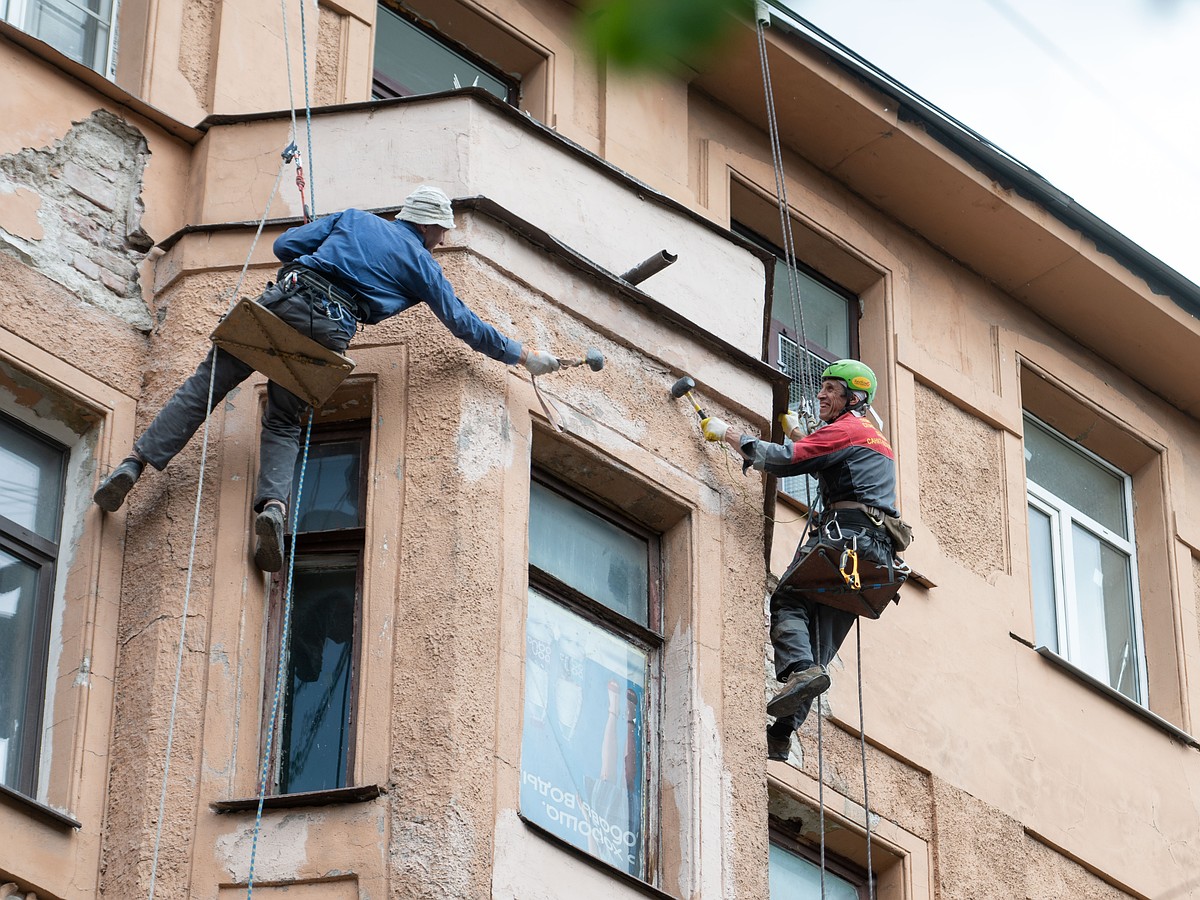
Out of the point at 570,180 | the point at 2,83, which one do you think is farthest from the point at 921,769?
the point at 2,83

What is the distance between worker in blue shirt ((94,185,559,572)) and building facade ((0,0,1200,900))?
233 millimetres

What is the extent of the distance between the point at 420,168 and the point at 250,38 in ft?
5.32

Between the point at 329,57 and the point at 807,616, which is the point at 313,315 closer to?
the point at 329,57

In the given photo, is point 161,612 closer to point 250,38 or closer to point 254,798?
point 254,798

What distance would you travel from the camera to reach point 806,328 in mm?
15023

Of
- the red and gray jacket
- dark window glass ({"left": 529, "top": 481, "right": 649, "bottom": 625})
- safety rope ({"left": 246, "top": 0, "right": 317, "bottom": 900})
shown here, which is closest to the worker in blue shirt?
safety rope ({"left": 246, "top": 0, "right": 317, "bottom": 900})

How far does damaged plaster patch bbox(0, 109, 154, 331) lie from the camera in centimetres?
1089

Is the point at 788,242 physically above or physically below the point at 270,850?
above

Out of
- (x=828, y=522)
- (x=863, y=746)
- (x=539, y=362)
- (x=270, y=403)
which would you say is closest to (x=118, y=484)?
(x=270, y=403)

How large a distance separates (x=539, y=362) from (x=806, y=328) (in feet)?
15.6

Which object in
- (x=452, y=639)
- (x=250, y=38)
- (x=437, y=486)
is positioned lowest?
(x=452, y=639)

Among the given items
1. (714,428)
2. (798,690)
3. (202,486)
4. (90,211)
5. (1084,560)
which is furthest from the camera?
(1084,560)

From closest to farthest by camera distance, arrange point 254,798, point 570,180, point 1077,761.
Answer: point 254,798 < point 570,180 < point 1077,761

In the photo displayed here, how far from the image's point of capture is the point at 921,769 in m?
13.3
